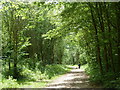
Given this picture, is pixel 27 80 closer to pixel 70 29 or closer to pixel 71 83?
pixel 71 83

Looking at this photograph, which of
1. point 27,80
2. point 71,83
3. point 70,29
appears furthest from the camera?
point 27,80

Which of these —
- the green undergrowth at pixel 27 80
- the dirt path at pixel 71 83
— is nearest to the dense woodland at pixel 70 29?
the green undergrowth at pixel 27 80

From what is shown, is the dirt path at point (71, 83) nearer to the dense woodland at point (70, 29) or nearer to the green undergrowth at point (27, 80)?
the dense woodland at point (70, 29)

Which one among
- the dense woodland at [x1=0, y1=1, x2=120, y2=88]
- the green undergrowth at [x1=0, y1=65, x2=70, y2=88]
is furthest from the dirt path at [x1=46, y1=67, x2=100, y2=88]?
the green undergrowth at [x1=0, y1=65, x2=70, y2=88]

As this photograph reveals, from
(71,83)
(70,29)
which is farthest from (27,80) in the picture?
(70,29)

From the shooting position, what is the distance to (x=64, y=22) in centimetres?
1243

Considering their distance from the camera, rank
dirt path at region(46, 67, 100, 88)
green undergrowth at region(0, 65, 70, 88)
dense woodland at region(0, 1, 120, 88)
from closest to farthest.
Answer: dense woodland at region(0, 1, 120, 88)
green undergrowth at region(0, 65, 70, 88)
dirt path at region(46, 67, 100, 88)

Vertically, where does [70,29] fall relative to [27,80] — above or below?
above

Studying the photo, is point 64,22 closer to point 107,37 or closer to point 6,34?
point 107,37

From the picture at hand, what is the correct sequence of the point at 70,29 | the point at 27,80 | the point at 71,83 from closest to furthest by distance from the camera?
the point at 71,83 < the point at 70,29 < the point at 27,80

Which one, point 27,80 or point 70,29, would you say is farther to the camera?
point 27,80

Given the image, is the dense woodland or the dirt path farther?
the dirt path

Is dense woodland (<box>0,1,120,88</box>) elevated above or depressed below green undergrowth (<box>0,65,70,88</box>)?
above

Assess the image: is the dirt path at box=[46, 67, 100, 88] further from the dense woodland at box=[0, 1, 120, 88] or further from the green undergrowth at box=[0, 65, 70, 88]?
the green undergrowth at box=[0, 65, 70, 88]
